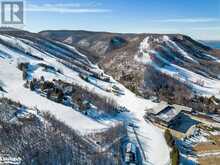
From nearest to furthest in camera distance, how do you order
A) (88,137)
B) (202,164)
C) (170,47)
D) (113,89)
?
(202,164)
(88,137)
(113,89)
(170,47)

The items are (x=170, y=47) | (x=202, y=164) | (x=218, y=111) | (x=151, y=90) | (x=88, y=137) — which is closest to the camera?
(x=202, y=164)

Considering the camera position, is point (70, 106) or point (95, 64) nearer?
point (70, 106)

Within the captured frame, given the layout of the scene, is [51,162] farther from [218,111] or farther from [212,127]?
[218,111]

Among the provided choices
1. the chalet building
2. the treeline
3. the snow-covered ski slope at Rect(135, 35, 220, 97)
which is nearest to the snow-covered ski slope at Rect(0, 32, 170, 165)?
the treeline

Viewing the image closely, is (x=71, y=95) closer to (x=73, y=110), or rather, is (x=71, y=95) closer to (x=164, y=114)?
(x=73, y=110)

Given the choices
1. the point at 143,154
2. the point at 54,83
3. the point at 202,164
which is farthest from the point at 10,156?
the point at 54,83

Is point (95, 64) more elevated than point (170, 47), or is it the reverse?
point (170, 47)
